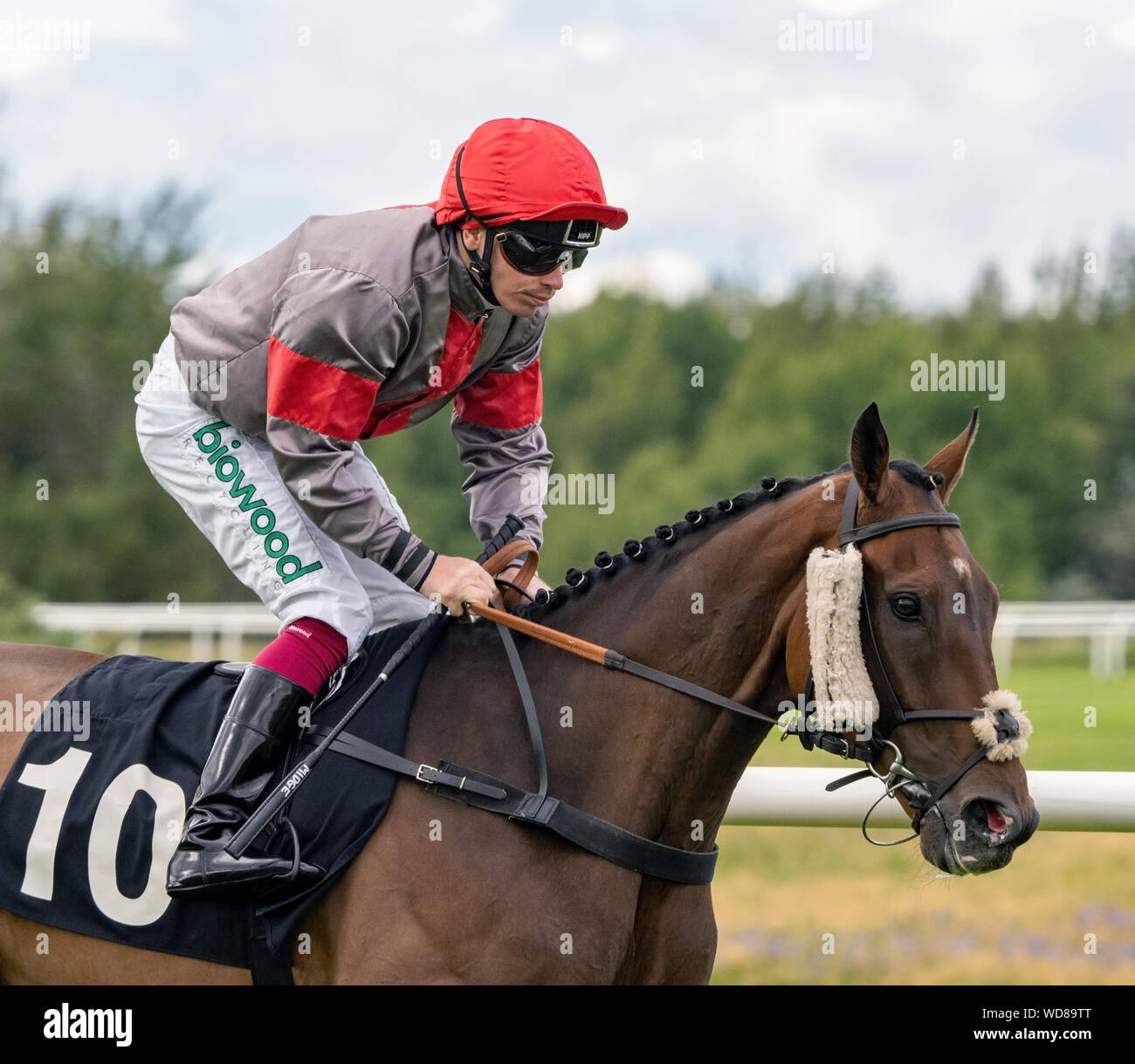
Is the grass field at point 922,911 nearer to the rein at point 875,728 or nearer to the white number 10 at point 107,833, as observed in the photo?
the rein at point 875,728

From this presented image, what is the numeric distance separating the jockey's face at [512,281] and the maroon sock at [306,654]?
0.86 m

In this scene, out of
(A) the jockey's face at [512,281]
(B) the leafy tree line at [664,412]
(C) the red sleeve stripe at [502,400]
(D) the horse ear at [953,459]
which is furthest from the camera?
(B) the leafy tree line at [664,412]

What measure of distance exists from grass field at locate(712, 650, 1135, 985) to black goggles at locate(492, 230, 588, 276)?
2528mm

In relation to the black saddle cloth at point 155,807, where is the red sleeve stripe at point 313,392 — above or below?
above

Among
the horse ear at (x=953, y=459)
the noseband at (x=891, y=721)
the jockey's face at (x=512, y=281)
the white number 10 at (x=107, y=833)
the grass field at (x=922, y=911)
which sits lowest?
the grass field at (x=922, y=911)

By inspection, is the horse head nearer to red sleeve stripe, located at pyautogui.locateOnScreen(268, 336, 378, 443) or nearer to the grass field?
red sleeve stripe, located at pyautogui.locateOnScreen(268, 336, 378, 443)

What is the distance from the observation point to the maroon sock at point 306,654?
9.88 ft

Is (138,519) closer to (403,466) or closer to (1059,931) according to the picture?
(403,466)

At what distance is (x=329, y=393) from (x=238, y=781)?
862 mm

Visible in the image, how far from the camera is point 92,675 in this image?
134 inches

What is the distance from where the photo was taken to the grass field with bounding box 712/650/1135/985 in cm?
626

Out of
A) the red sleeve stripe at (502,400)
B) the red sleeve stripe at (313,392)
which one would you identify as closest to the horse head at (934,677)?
the red sleeve stripe at (313,392)

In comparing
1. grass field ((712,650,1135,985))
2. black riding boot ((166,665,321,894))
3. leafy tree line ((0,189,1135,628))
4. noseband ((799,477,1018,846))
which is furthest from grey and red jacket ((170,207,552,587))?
leafy tree line ((0,189,1135,628))

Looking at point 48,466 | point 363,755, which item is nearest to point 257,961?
point 363,755
